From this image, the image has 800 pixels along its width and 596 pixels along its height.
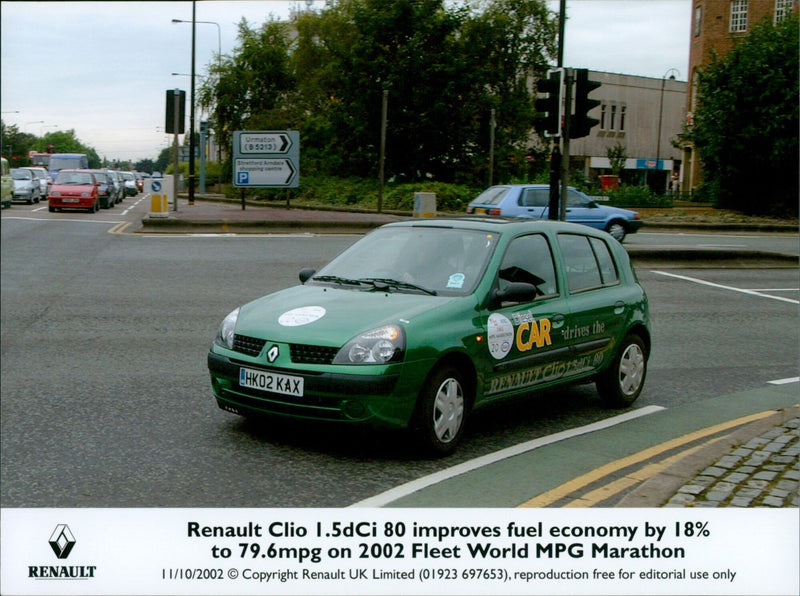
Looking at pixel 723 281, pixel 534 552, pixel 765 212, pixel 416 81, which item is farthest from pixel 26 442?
pixel 416 81

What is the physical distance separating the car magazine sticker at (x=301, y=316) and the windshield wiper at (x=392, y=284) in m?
0.49

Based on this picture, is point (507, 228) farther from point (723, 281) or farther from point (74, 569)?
point (723, 281)

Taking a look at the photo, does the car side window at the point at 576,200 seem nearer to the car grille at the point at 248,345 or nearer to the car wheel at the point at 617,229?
the car wheel at the point at 617,229

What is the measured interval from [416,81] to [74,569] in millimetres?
19401

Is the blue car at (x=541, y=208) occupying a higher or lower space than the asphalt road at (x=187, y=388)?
higher

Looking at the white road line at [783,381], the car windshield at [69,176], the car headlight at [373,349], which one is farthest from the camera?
the white road line at [783,381]

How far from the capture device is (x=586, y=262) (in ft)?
21.4

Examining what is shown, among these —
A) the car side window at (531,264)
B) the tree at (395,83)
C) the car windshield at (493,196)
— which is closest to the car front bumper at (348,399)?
the car side window at (531,264)

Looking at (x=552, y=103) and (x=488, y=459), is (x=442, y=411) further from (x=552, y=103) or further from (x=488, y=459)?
(x=552, y=103)

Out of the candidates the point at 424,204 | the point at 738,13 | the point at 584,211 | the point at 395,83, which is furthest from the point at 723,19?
the point at 424,204

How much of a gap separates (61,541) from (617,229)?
20.5m

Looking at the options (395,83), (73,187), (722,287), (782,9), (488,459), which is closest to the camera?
(782,9)

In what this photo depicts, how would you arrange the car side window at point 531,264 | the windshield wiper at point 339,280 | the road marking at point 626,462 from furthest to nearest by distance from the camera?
1. the car side window at point 531,264
2. the windshield wiper at point 339,280
3. the road marking at point 626,462

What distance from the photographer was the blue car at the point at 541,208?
2112 cm
